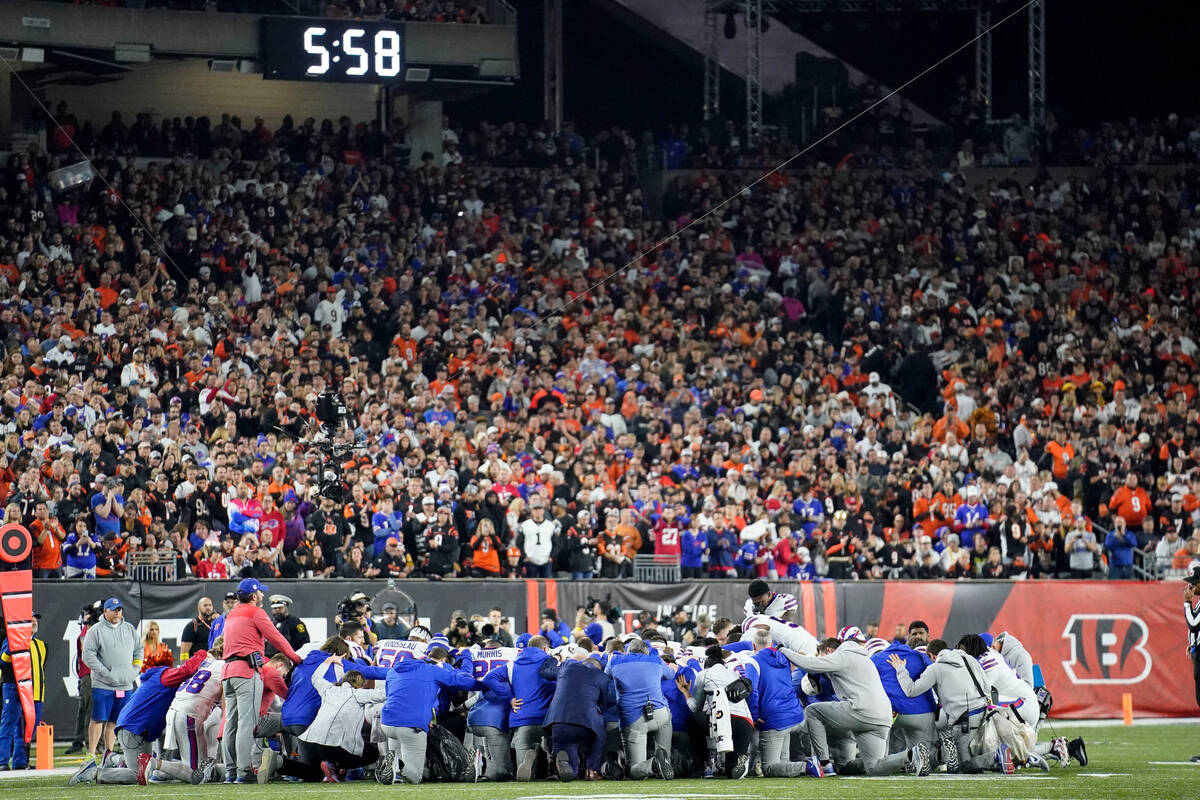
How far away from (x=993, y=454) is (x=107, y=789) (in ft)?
52.8

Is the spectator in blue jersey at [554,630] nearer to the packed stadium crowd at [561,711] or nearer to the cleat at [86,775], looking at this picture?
the packed stadium crowd at [561,711]

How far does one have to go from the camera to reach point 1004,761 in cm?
1675

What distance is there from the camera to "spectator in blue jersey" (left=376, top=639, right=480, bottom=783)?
1570 centimetres

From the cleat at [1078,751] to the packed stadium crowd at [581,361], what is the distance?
26.3 feet

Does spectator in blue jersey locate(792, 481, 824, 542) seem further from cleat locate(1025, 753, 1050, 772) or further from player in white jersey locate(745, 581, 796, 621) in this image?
cleat locate(1025, 753, 1050, 772)

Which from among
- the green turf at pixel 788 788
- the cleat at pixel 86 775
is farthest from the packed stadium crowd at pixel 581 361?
the green turf at pixel 788 788

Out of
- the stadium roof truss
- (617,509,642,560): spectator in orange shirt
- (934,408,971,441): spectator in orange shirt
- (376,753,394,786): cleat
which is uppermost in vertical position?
the stadium roof truss

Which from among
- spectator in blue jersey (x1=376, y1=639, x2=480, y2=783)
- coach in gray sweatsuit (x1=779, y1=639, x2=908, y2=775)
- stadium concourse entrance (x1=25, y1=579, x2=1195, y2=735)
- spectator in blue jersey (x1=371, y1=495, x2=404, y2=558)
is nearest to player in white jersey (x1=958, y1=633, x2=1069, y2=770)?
coach in gray sweatsuit (x1=779, y1=639, x2=908, y2=775)

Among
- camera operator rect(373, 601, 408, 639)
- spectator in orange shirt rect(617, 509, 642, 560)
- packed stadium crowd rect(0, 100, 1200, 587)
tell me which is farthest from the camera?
spectator in orange shirt rect(617, 509, 642, 560)

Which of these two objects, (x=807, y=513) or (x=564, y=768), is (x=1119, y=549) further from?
(x=564, y=768)

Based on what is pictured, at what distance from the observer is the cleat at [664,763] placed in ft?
53.2

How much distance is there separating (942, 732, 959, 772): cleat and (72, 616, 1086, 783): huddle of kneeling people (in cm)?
2

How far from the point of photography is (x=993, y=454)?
1104 inches

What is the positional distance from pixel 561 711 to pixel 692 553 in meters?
8.83
